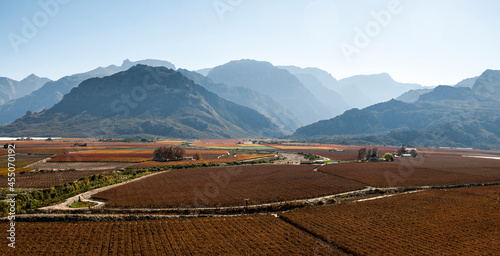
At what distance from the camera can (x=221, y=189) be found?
51844 mm

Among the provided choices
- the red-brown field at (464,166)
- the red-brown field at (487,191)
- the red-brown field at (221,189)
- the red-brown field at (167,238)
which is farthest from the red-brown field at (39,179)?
the red-brown field at (464,166)

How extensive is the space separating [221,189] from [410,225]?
30.8 meters

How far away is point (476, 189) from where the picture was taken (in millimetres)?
54438

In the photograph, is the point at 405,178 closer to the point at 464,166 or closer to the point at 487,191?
the point at 487,191

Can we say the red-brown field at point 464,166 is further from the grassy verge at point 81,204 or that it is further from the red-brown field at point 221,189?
the grassy verge at point 81,204

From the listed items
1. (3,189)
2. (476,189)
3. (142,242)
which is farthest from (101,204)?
(476,189)

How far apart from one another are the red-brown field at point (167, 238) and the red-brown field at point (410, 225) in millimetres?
3185

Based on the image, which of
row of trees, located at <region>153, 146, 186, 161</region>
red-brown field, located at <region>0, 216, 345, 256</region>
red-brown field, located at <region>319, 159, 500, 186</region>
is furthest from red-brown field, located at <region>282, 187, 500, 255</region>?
row of trees, located at <region>153, 146, 186, 161</region>

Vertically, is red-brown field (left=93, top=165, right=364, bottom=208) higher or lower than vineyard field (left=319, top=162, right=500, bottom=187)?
higher

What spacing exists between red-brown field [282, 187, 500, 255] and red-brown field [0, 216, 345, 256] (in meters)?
3.19

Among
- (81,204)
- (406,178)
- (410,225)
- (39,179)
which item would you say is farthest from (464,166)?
(39,179)

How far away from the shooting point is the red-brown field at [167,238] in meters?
24.3

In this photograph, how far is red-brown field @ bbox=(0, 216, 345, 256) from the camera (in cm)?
2430

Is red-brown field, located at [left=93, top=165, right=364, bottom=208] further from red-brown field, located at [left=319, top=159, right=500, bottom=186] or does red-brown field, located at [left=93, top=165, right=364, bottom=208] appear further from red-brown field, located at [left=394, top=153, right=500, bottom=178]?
red-brown field, located at [left=394, top=153, right=500, bottom=178]
